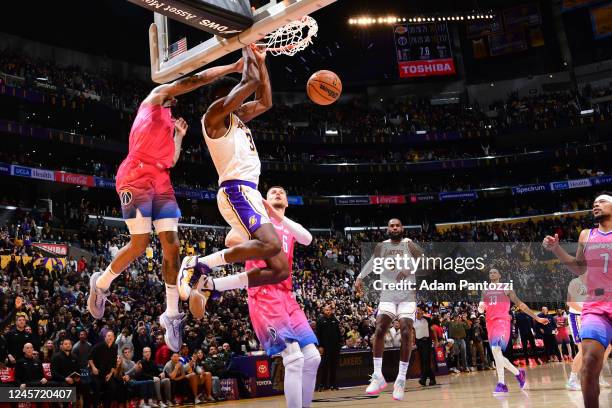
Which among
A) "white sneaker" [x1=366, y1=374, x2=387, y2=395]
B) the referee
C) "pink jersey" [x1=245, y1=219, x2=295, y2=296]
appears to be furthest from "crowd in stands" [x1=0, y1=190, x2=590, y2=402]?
"pink jersey" [x1=245, y1=219, x2=295, y2=296]

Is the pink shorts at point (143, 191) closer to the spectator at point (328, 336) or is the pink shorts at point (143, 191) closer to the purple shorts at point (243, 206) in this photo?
the purple shorts at point (243, 206)

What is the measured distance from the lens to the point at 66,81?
33.4 m

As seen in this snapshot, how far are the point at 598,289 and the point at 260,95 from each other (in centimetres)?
391

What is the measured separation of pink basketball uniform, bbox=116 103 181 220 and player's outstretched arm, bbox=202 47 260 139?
0.78 meters

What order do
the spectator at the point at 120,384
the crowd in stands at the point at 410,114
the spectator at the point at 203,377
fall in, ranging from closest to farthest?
the spectator at the point at 120,384 → the spectator at the point at 203,377 → the crowd in stands at the point at 410,114

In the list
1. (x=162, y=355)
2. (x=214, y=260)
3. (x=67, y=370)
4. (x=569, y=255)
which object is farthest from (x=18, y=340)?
(x=569, y=255)

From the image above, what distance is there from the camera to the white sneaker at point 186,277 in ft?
19.5

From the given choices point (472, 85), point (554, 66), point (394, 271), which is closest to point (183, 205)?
point (472, 85)

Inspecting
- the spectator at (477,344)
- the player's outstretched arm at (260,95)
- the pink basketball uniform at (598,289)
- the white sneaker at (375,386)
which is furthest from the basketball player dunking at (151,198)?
the spectator at (477,344)

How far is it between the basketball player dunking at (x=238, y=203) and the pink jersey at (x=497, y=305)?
772 cm

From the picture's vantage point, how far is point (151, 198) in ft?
22.1

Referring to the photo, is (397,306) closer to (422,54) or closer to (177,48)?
(177,48)

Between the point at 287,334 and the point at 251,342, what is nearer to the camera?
the point at 287,334

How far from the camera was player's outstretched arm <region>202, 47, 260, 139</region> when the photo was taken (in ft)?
19.9
